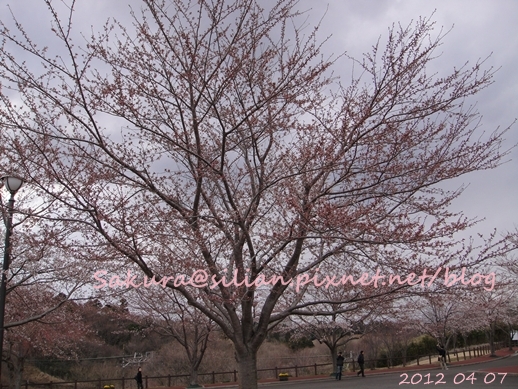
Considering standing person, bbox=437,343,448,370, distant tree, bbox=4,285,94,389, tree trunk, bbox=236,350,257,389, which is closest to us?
tree trunk, bbox=236,350,257,389

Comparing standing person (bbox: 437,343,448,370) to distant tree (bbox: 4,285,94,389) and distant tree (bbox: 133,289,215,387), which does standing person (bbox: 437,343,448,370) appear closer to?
distant tree (bbox: 133,289,215,387)

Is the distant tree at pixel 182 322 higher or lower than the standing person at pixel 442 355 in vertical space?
higher

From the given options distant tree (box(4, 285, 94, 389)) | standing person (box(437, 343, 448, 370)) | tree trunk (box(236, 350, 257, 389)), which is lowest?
standing person (box(437, 343, 448, 370))

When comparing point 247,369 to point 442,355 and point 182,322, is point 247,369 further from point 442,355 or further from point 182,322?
point 442,355

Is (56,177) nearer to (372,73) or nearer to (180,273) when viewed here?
(180,273)

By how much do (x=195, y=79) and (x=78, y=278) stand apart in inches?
332

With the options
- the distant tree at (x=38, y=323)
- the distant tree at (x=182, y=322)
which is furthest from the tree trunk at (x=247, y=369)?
the distant tree at (x=182, y=322)

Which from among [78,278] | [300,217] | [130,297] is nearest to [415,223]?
[300,217]

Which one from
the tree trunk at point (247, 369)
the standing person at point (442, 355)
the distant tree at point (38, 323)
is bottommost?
the standing person at point (442, 355)

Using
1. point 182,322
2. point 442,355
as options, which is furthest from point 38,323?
point 442,355

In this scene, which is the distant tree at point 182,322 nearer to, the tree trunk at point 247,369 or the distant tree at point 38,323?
the distant tree at point 38,323

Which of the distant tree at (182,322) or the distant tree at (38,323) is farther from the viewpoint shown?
the distant tree at (182,322)

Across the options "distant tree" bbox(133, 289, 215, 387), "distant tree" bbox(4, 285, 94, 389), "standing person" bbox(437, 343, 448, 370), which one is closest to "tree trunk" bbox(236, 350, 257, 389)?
"distant tree" bbox(4, 285, 94, 389)

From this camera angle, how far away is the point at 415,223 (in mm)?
6777
